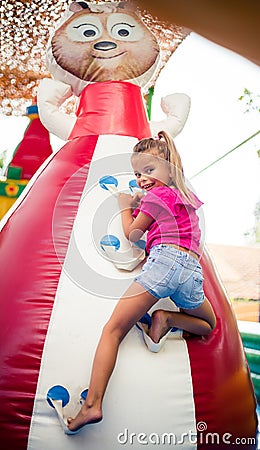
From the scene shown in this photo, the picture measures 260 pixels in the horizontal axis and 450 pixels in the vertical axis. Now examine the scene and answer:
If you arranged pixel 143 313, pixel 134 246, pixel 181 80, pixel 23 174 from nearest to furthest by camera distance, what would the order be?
pixel 143 313
pixel 134 246
pixel 23 174
pixel 181 80

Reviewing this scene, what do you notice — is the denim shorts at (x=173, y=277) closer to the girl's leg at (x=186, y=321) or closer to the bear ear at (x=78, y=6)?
the girl's leg at (x=186, y=321)

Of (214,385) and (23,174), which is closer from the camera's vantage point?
(214,385)

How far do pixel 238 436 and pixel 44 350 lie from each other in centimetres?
46

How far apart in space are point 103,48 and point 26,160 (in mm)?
521

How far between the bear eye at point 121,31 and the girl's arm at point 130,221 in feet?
2.33

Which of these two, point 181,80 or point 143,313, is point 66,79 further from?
point 181,80

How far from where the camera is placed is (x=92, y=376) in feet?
3.19

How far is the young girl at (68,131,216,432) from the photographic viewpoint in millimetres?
992

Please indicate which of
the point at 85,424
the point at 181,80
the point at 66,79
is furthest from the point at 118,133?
the point at 181,80

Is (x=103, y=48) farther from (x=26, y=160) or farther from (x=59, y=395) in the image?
(x=59, y=395)

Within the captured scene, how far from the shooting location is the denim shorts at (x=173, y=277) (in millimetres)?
1060

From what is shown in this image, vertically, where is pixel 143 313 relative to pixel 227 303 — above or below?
above

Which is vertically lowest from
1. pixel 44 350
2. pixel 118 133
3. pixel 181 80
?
pixel 181 80

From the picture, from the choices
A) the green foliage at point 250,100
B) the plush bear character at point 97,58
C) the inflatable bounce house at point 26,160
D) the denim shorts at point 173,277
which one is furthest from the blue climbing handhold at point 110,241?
the green foliage at point 250,100
